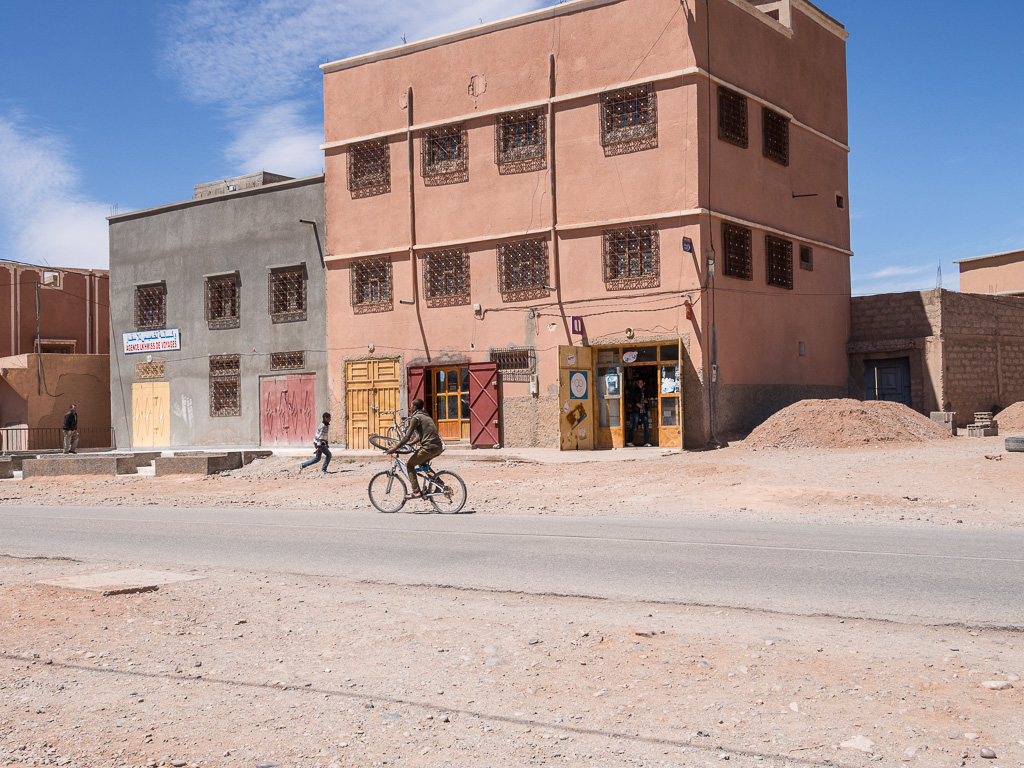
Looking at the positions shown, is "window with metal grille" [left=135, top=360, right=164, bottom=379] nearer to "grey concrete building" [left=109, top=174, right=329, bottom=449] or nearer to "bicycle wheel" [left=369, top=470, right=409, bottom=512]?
"grey concrete building" [left=109, top=174, right=329, bottom=449]

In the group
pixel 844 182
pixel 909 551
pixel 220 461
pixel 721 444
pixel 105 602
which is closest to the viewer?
pixel 105 602

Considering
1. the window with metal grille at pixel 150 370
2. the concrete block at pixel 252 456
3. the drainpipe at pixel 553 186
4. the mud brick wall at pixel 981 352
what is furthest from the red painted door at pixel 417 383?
the mud brick wall at pixel 981 352

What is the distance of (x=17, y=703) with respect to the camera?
5.56 m

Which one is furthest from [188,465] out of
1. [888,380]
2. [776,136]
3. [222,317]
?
[888,380]

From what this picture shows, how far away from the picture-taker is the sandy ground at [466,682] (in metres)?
4.70

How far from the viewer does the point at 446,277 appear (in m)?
30.5

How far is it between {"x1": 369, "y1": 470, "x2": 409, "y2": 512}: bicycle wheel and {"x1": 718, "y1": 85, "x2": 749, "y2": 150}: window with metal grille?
51.0 ft

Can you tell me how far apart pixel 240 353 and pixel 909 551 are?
29.1 m

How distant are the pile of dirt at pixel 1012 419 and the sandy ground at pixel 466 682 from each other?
964 inches

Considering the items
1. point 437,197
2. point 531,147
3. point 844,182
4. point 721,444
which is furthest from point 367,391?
point 844,182

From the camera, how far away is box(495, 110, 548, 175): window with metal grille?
2844 centimetres

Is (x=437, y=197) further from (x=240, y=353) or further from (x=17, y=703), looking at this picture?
(x=17, y=703)

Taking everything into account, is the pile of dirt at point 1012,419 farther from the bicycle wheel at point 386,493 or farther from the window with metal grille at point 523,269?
the bicycle wheel at point 386,493

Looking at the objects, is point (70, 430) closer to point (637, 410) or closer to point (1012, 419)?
point (637, 410)
